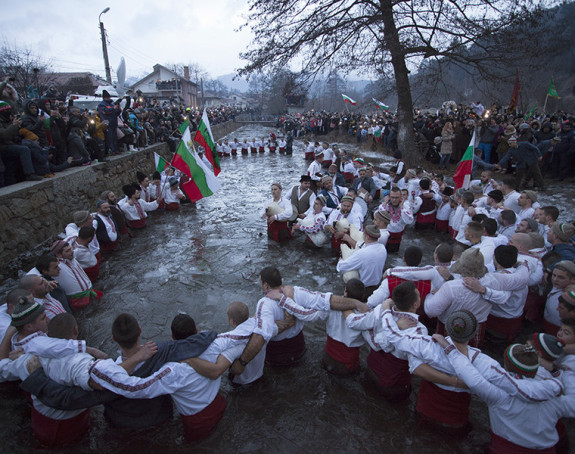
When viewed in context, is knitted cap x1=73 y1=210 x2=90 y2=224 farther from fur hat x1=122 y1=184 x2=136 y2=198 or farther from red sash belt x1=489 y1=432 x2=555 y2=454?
red sash belt x1=489 y1=432 x2=555 y2=454

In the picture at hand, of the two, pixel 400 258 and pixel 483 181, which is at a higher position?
pixel 483 181

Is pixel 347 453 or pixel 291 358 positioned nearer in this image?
pixel 347 453

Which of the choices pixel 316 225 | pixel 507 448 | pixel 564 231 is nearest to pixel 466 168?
pixel 564 231

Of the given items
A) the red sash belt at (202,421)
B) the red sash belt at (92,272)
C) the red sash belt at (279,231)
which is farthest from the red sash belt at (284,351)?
the red sash belt at (279,231)

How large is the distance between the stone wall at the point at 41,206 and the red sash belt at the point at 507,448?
7.55 metres

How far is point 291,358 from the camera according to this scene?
371 centimetres

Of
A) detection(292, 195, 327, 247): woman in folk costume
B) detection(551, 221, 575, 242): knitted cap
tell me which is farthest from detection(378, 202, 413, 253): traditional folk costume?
detection(551, 221, 575, 242): knitted cap

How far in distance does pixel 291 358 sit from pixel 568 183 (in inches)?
472

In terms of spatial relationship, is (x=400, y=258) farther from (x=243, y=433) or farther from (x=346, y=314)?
(x=243, y=433)

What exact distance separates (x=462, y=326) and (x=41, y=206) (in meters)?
8.23

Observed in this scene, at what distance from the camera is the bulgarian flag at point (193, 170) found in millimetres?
7562

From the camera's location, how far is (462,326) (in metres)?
2.42

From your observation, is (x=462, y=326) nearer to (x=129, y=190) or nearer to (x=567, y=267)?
(x=567, y=267)

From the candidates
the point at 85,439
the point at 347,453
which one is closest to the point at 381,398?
the point at 347,453
